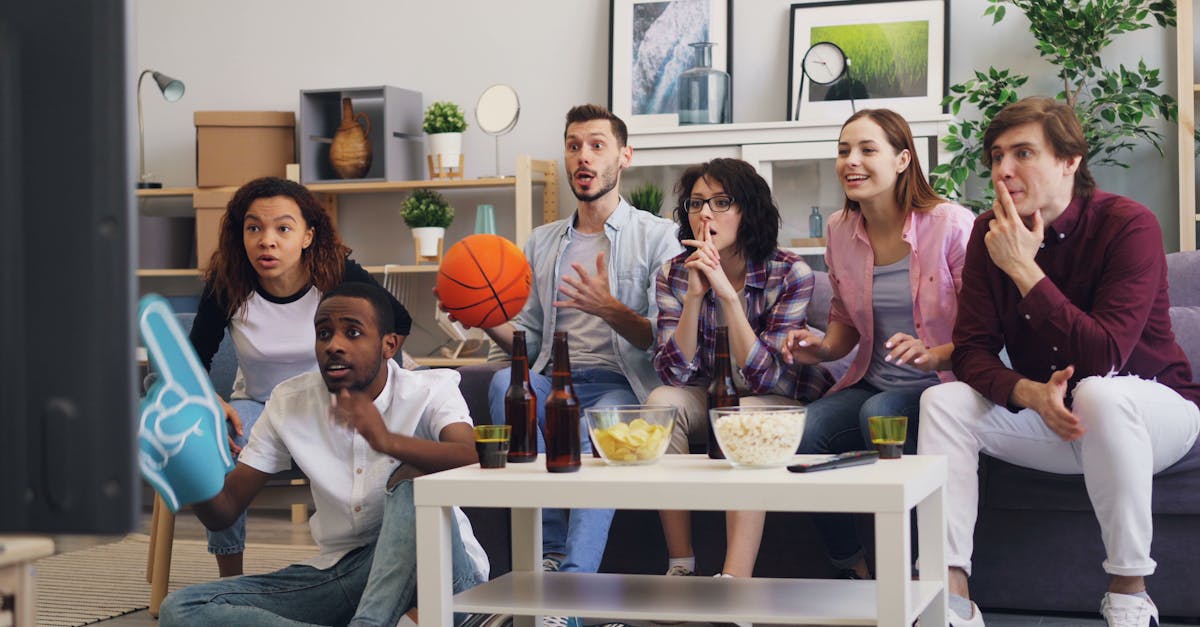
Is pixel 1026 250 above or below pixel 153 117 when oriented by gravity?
below

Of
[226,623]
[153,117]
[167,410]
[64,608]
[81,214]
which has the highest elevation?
[153,117]

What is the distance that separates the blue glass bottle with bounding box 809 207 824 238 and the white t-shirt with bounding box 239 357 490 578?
229 centimetres

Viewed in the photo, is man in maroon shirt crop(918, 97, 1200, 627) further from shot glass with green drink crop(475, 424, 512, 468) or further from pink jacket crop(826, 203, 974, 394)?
shot glass with green drink crop(475, 424, 512, 468)

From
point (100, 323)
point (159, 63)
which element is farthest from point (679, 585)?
point (159, 63)

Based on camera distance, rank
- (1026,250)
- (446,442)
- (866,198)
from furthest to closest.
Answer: (866,198), (1026,250), (446,442)

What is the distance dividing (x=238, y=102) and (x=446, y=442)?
12.2 feet

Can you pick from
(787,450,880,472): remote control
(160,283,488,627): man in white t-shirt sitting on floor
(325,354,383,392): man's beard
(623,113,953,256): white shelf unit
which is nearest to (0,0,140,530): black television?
(787,450,880,472): remote control

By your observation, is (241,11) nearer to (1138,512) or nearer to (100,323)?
(1138,512)

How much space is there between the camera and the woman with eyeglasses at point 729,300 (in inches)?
109

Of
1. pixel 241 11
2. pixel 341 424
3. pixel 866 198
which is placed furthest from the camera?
pixel 241 11

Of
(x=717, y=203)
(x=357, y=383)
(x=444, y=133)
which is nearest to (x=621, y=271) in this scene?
(x=717, y=203)

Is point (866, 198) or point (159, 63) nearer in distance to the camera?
point (866, 198)

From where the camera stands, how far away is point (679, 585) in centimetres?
202

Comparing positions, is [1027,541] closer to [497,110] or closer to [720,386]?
[720,386]
